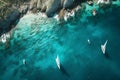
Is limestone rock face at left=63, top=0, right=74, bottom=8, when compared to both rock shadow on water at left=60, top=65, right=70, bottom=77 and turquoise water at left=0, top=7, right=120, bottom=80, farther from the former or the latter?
rock shadow on water at left=60, top=65, right=70, bottom=77

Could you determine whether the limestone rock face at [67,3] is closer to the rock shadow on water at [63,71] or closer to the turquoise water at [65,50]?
the turquoise water at [65,50]

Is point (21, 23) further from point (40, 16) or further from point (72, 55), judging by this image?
point (72, 55)

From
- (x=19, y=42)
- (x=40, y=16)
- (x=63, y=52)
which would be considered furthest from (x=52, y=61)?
(x=40, y=16)

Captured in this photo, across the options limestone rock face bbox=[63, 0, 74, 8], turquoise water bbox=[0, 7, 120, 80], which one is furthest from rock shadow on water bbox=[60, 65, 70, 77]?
limestone rock face bbox=[63, 0, 74, 8]

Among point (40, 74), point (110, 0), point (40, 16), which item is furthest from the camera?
point (40, 16)

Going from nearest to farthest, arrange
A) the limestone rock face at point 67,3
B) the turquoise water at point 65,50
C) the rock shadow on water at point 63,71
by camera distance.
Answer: the turquoise water at point 65,50 < the rock shadow on water at point 63,71 < the limestone rock face at point 67,3

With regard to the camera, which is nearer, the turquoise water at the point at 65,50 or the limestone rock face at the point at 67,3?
the turquoise water at the point at 65,50

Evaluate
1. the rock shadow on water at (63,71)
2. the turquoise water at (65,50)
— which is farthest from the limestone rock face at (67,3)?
the rock shadow on water at (63,71)

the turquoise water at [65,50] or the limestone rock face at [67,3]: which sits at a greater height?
the limestone rock face at [67,3]
